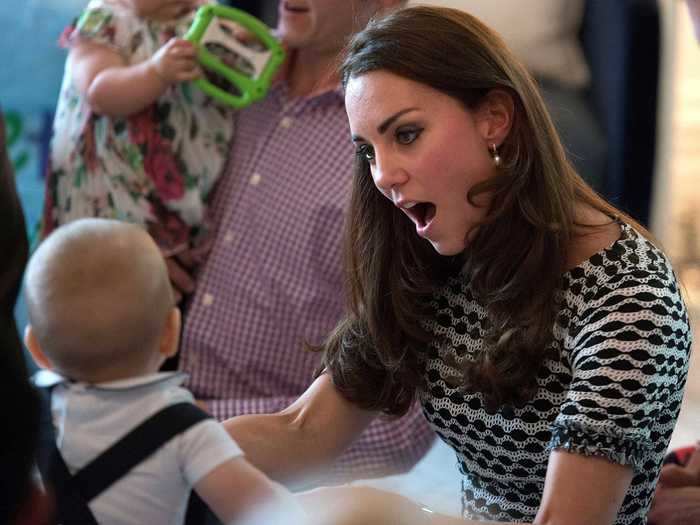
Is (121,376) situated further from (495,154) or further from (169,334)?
(495,154)

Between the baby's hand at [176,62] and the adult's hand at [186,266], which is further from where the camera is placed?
the adult's hand at [186,266]

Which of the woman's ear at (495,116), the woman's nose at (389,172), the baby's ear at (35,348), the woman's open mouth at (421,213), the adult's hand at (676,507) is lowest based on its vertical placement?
the adult's hand at (676,507)

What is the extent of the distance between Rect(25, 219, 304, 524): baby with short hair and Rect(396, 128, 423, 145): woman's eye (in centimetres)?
27

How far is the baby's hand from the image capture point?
6.32 feet

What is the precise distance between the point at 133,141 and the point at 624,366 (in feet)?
3.71

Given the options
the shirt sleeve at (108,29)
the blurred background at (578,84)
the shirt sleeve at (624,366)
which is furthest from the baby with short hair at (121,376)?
the blurred background at (578,84)

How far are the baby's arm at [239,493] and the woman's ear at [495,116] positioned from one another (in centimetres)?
42

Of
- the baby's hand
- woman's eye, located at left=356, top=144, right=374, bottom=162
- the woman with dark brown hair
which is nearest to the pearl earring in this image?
the woman with dark brown hair

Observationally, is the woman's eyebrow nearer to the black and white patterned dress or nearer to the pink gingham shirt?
the black and white patterned dress

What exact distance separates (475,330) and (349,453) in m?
0.68

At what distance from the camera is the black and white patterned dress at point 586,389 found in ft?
3.69

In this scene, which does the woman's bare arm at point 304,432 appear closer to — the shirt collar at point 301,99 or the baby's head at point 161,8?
the shirt collar at point 301,99

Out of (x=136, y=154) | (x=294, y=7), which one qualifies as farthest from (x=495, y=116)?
(x=136, y=154)

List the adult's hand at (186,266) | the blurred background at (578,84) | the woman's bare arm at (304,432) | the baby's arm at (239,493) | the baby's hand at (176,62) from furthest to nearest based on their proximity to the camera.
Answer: the blurred background at (578,84), the adult's hand at (186,266), the baby's hand at (176,62), the woman's bare arm at (304,432), the baby's arm at (239,493)
